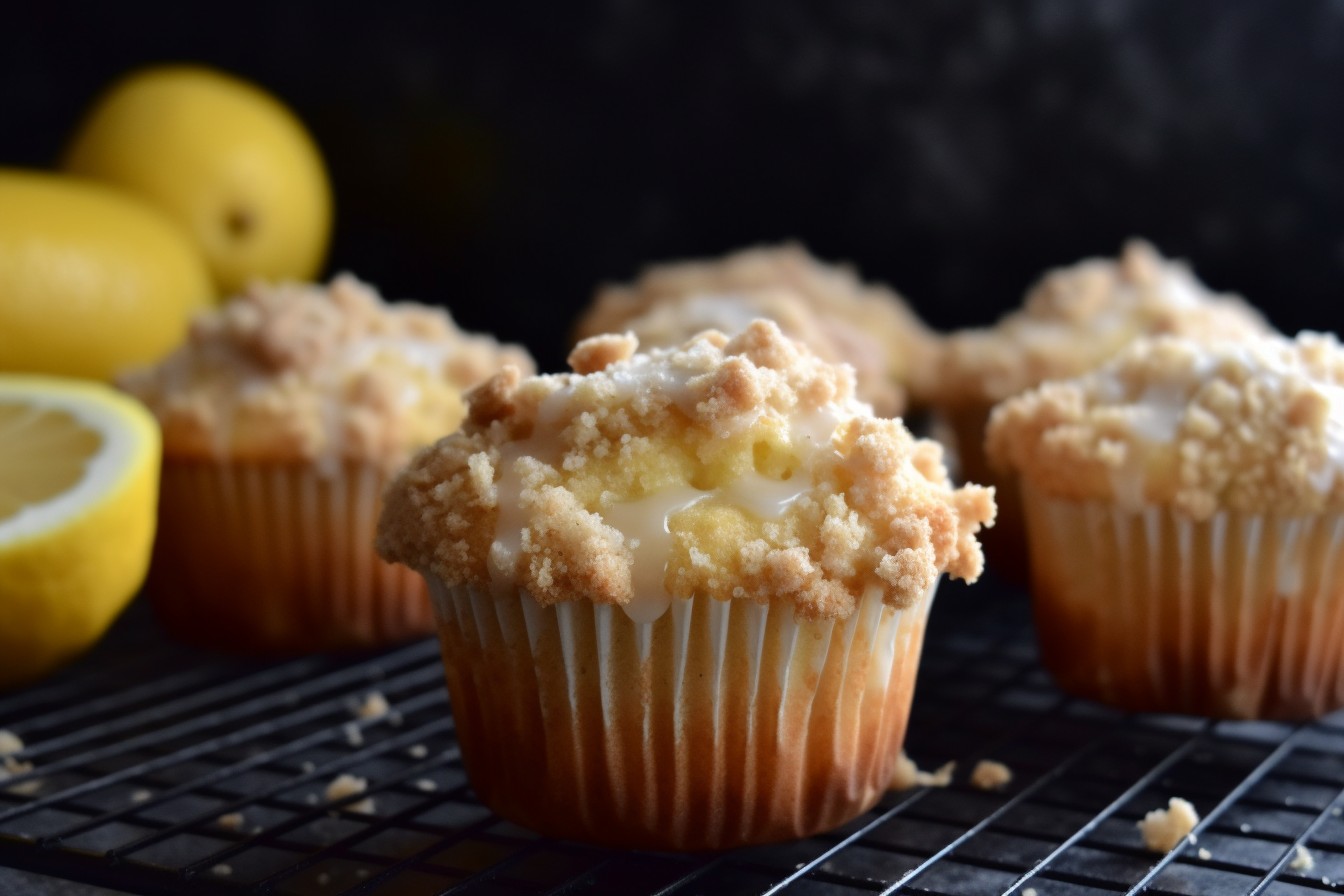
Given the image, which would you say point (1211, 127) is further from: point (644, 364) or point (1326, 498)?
point (644, 364)

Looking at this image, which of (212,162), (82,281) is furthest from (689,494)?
(212,162)

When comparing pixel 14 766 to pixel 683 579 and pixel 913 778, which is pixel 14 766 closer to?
pixel 683 579

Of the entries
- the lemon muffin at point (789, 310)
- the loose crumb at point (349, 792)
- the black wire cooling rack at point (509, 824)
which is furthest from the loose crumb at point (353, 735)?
the lemon muffin at point (789, 310)

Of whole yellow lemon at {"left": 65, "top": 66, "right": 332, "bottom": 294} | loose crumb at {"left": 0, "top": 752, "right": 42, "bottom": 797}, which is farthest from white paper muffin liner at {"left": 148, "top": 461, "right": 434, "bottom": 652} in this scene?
whole yellow lemon at {"left": 65, "top": 66, "right": 332, "bottom": 294}

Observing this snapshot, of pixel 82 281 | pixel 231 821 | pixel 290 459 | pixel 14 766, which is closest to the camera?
pixel 231 821

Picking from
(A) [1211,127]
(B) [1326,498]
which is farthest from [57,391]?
(A) [1211,127]
